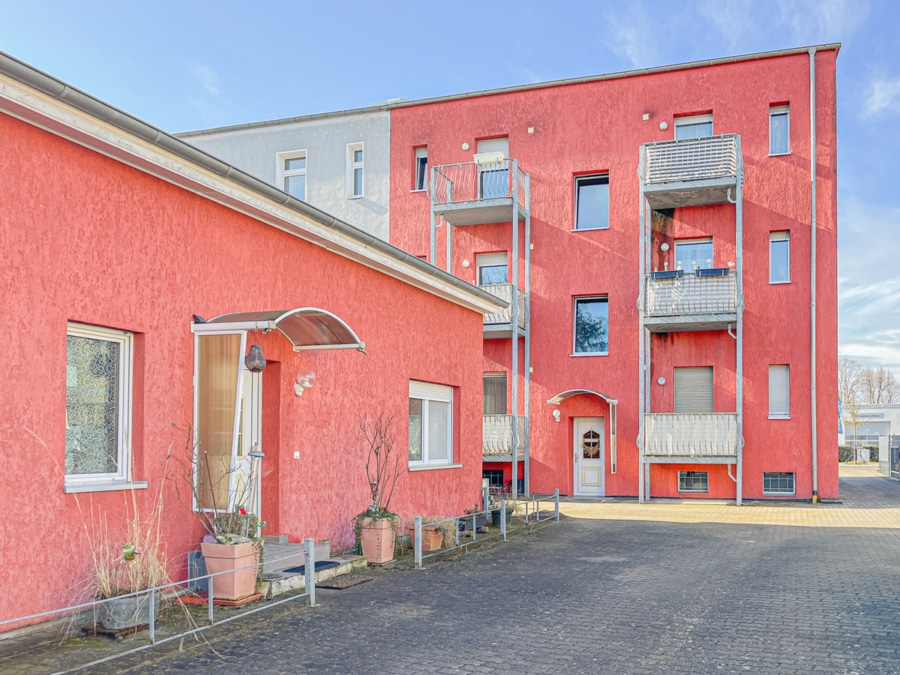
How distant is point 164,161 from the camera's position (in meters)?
7.86

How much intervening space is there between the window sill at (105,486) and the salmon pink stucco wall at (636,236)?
15.5 m

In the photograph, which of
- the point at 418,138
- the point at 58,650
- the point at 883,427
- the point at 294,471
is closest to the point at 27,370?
the point at 58,650

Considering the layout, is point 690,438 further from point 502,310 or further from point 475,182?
point 475,182

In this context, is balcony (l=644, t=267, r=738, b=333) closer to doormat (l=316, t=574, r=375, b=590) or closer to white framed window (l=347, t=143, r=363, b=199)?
white framed window (l=347, t=143, r=363, b=199)

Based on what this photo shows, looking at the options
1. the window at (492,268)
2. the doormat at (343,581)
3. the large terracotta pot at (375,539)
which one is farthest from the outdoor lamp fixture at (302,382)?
the window at (492,268)

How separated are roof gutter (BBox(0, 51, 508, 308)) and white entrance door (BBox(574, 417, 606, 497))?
11.8 metres

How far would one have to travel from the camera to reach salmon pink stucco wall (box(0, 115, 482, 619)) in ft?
21.6

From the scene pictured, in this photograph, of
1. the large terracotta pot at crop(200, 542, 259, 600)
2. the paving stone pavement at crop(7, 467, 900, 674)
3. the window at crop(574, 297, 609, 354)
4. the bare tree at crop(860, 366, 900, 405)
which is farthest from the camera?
the bare tree at crop(860, 366, 900, 405)

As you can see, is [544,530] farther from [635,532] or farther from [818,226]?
[818,226]

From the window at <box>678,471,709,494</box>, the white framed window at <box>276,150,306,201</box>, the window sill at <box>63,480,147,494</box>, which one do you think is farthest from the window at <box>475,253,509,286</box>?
the window sill at <box>63,480,147,494</box>

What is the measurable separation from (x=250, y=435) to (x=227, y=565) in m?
2.28

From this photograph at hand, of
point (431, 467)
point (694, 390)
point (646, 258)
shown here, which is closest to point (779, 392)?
point (694, 390)

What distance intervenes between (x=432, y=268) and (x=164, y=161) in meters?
5.90

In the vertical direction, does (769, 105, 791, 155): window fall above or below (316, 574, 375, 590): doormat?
above
